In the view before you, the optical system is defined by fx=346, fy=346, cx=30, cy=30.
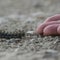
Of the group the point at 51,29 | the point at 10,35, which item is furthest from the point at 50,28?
the point at 10,35

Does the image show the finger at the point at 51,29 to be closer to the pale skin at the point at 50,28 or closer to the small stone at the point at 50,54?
the pale skin at the point at 50,28

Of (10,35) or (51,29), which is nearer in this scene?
(51,29)

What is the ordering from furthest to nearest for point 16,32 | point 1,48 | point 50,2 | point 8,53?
point 50,2 < point 16,32 < point 1,48 < point 8,53

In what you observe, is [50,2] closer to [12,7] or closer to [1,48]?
[12,7]

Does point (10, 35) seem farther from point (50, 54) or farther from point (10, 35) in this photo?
point (50, 54)

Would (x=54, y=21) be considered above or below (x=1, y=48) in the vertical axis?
above

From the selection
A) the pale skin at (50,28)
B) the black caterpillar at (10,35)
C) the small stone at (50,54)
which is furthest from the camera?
the black caterpillar at (10,35)

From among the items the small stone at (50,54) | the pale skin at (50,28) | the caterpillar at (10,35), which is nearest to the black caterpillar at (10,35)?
the caterpillar at (10,35)

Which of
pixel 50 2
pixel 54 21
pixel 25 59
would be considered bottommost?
pixel 25 59

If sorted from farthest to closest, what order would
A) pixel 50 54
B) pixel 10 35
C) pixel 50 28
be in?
1. pixel 10 35
2. pixel 50 28
3. pixel 50 54

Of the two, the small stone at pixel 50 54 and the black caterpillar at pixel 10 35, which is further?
the black caterpillar at pixel 10 35

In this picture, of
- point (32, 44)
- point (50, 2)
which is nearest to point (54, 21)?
point (32, 44)
